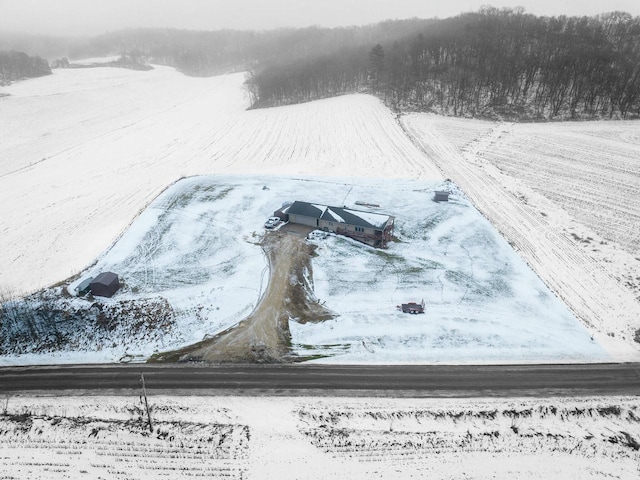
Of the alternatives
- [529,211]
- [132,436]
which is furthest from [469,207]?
[132,436]

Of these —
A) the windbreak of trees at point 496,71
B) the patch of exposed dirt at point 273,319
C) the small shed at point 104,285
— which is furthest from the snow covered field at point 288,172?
the windbreak of trees at point 496,71

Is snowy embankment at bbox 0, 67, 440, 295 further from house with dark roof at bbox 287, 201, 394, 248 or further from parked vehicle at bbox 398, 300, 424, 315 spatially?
parked vehicle at bbox 398, 300, 424, 315

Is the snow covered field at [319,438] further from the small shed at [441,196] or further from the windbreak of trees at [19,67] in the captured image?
the windbreak of trees at [19,67]

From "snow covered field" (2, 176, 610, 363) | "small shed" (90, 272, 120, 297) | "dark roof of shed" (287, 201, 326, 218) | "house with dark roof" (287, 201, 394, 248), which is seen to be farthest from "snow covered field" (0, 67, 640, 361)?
"dark roof of shed" (287, 201, 326, 218)

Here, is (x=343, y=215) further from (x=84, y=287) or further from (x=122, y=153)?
(x=122, y=153)

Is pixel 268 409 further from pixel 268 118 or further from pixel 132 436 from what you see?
pixel 268 118
